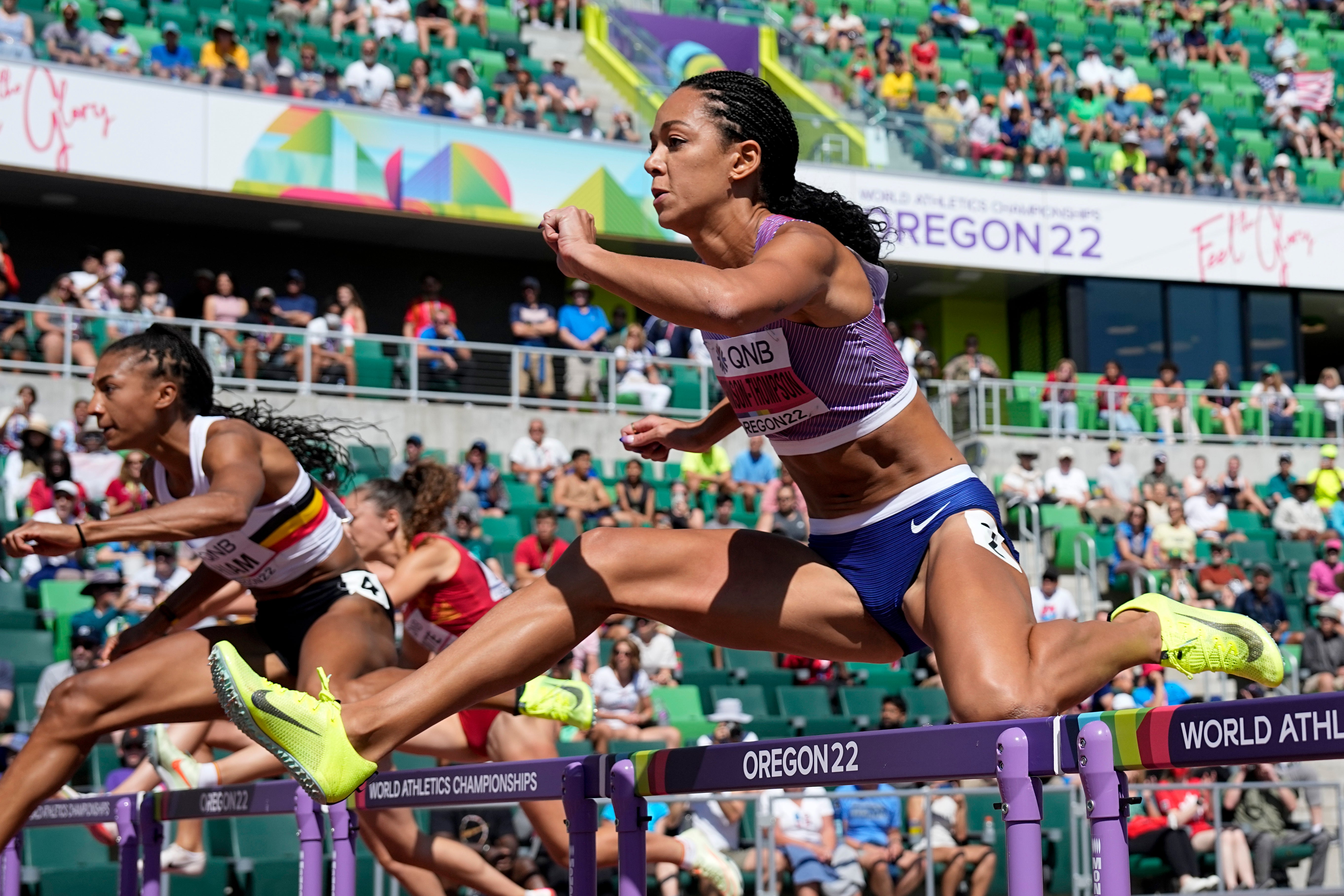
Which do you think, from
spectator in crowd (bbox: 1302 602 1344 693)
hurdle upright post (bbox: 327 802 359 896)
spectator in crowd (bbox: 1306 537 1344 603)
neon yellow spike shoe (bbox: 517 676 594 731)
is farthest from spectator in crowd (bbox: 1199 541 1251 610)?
hurdle upright post (bbox: 327 802 359 896)

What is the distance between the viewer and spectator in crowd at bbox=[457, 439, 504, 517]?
44.6 feet

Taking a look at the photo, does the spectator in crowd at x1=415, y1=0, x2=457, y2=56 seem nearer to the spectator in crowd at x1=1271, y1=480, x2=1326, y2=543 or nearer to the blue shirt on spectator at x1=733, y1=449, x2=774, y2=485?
the blue shirt on spectator at x1=733, y1=449, x2=774, y2=485

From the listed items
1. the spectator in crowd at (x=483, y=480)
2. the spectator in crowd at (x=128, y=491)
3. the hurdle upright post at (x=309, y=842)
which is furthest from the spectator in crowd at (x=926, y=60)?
the hurdle upright post at (x=309, y=842)

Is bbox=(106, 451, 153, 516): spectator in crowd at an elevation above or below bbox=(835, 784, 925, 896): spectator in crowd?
above

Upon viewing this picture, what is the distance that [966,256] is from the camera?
67.3 ft

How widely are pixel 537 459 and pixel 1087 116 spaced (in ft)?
39.2

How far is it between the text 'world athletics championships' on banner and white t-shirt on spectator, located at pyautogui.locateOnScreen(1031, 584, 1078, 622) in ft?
19.6

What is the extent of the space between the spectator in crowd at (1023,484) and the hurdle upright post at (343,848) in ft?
37.2

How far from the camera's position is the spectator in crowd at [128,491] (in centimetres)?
1131

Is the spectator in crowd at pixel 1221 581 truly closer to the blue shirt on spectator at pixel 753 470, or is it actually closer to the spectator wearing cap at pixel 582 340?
the blue shirt on spectator at pixel 753 470

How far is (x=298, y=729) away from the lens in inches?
126

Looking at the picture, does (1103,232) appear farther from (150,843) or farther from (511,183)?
(150,843)

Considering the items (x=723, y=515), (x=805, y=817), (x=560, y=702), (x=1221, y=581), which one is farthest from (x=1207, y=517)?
(x=560, y=702)

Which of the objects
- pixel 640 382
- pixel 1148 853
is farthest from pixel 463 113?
pixel 1148 853
